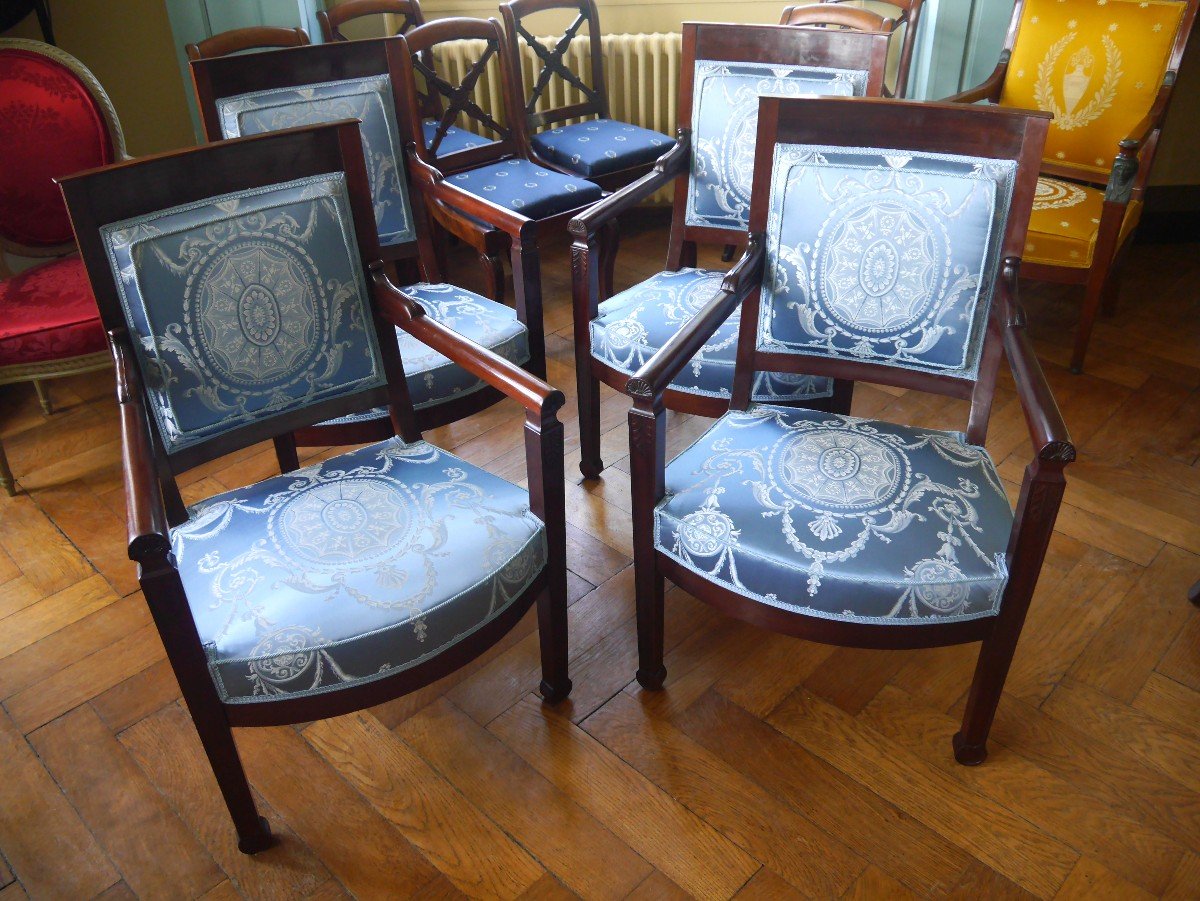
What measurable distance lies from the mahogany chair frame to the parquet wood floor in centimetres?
119

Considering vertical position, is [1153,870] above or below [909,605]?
below

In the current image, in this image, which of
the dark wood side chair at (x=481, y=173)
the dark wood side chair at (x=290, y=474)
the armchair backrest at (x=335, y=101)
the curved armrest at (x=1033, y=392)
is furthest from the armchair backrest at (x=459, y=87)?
the curved armrest at (x=1033, y=392)

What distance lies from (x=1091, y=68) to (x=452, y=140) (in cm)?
162

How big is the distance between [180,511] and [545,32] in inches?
89.2

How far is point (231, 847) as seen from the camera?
138 cm

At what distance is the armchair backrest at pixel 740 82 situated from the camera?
1869 mm

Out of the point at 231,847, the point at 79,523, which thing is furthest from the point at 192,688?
the point at 79,523

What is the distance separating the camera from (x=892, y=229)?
4.79ft

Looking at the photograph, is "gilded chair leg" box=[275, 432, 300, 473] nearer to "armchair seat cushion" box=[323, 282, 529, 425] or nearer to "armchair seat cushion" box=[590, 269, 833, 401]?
"armchair seat cushion" box=[323, 282, 529, 425]

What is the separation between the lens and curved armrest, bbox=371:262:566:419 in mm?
1345

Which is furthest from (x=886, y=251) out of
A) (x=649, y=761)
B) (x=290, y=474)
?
(x=290, y=474)

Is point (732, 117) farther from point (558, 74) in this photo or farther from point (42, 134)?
point (42, 134)

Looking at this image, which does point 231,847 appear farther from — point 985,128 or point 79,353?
point 985,128

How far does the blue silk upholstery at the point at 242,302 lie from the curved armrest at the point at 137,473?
34 millimetres
